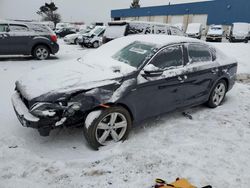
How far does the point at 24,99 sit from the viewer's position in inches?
139

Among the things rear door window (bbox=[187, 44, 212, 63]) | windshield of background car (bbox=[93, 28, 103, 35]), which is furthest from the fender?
rear door window (bbox=[187, 44, 212, 63])

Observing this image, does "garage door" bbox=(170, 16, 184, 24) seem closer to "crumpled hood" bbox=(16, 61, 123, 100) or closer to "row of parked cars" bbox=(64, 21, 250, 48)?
"row of parked cars" bbox=(64, 21, 250, 48)

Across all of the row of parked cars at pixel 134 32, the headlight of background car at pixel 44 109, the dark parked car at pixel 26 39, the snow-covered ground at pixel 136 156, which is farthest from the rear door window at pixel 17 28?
the headlight of background car at pixel 44 109

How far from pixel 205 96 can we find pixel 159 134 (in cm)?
157

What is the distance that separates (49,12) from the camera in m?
67.9

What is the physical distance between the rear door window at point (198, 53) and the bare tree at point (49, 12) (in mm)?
66839

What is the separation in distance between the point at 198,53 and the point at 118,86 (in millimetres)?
2092

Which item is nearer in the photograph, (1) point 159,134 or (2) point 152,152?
(2) point 152,152

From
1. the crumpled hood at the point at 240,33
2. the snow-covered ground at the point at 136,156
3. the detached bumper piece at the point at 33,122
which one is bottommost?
the snow-covered ground at the point at 136,156

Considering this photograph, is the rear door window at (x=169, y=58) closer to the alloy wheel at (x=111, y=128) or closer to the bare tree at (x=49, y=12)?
the alloy wheel at (x=111, y=128)

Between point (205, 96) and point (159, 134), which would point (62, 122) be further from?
point (205, 96)

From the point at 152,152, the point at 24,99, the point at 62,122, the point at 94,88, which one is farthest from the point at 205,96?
the point at 24,99

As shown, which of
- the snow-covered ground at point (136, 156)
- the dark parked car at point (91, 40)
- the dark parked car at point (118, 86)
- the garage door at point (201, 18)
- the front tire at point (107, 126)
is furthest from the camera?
the garage door at point (201, 18)

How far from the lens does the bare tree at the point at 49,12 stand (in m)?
66.9
